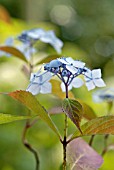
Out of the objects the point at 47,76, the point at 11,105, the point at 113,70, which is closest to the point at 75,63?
the point at 47,76

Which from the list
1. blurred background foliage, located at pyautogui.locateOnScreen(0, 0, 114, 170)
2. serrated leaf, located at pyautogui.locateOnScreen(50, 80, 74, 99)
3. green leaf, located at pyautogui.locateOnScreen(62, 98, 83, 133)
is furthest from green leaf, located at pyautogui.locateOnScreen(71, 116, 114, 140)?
blurred background foliage, located at pyautogui.locateOnScreen(0, 0, 114, 170)

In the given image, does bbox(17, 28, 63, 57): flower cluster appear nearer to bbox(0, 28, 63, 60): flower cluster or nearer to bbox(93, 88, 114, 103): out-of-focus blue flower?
bbox(0, 28, 63, 60): flower cluster

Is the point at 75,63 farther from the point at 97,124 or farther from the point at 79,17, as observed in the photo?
the point at 79,17

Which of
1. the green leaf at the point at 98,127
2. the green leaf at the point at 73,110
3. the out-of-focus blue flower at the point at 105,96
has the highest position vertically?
the out-of-focus blue flower at the point at 105,96

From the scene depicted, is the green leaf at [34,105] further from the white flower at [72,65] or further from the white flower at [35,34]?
the white flower at [35,34]

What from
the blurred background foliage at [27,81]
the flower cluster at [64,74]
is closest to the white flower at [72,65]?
the flower cluster at [64,74]

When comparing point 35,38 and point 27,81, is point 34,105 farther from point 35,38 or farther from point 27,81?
point 27,81

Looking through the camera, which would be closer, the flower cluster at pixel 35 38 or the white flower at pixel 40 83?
the white flower at pixel 40 83

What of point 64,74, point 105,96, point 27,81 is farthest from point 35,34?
point 27,81
